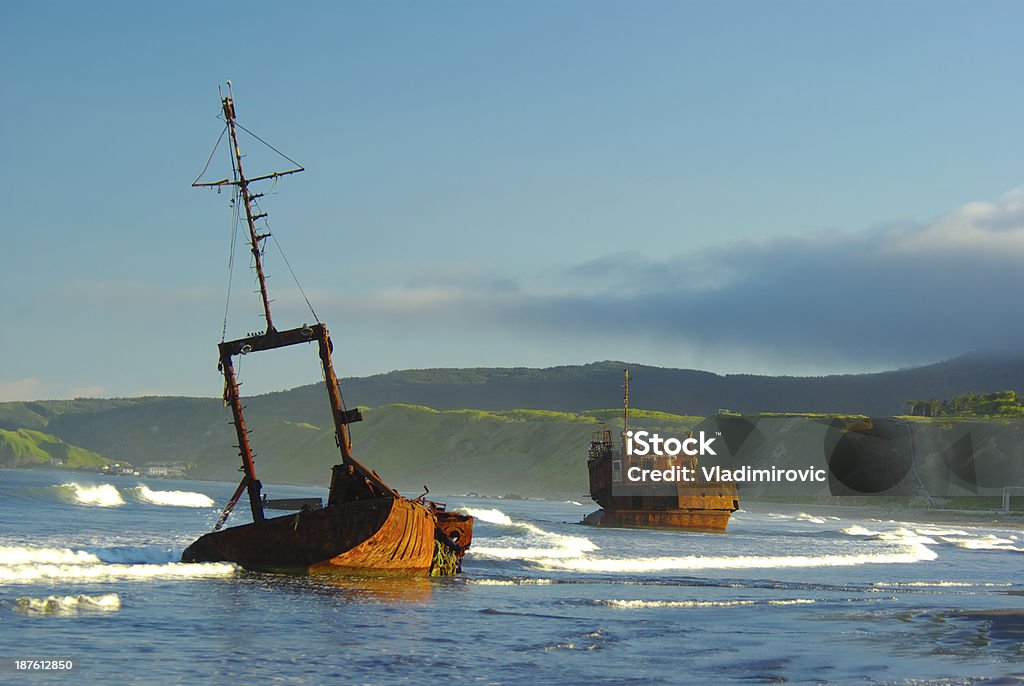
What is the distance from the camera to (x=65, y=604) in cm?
2352

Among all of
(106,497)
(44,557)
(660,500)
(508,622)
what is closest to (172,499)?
(106,497)

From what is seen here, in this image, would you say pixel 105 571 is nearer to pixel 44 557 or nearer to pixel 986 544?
pixel 44 557

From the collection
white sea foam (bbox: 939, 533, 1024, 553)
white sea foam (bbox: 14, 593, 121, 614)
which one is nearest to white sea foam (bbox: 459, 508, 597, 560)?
white sea foam (bbox: 14, 593, 121, 614)

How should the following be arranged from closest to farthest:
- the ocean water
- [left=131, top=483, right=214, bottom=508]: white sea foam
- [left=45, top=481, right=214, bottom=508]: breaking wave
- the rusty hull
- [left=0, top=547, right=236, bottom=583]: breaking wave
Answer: the ocean water < the rusty hull < [left=0, top=547, right=236, bottom=583]: breaking wave < [left=45, top=481, right=214, bottom=508]: breaking wave < [left=131, top=483, right=214, bottom=508]: white sea foam

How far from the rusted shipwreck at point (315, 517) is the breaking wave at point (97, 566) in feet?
3.06

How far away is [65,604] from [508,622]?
9.10 meters

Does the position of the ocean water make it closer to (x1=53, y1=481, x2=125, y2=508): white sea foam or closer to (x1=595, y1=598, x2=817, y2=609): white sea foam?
(x1=595, y1=598, x2=817, y2=609): white sea foam

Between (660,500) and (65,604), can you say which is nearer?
(65,604)

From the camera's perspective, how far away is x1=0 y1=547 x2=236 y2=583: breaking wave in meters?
29.5

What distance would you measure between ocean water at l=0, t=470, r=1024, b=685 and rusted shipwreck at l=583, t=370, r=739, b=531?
103 ft

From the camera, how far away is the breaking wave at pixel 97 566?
29469mm

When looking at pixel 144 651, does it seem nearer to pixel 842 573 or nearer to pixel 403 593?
pixel 403 593

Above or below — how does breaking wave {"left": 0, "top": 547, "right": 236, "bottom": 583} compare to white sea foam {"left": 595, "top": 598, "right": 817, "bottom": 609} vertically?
above

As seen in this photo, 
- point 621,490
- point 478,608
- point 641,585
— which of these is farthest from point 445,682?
point 621,490
